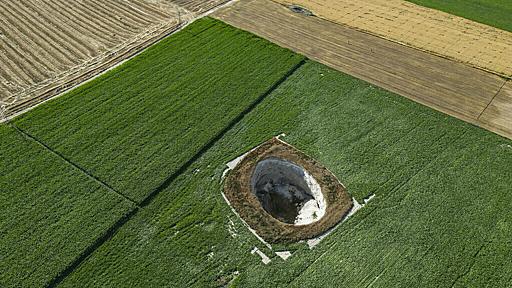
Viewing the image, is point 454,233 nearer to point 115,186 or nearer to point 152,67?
point 115,186

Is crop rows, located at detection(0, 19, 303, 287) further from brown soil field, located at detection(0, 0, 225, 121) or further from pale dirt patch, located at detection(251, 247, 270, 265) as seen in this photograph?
pale dirt patch, located at detection(251, 247, 270, 265)

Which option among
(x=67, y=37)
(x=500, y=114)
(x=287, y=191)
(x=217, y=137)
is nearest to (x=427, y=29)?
(x=500, y=114)

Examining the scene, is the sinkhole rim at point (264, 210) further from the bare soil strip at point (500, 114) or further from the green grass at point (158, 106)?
the bare soil strip at point (500, 114)

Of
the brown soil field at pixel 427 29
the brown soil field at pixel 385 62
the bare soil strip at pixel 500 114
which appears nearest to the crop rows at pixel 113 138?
the brown soil field at pixel 385 62

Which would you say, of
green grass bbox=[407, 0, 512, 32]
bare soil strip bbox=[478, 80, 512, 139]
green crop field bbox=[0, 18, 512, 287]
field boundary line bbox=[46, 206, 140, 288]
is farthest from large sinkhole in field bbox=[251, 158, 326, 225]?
green grass bbox=[407, 0, 512, 32]

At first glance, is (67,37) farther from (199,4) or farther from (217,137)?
(217,137)

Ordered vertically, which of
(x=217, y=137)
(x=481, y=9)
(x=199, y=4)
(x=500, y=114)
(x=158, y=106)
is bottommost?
(x=500, y=114)
